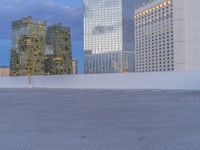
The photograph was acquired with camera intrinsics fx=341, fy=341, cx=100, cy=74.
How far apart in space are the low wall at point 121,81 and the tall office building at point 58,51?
1921 centimetres

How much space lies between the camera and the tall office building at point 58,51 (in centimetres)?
5962

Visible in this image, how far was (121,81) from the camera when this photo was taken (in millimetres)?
29688

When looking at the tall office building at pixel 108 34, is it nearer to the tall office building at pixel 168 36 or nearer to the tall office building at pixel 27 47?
the tall office building at pixel 27 47

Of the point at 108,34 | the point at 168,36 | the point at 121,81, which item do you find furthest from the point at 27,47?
the point at 121,81

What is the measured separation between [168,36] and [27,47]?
27384 mm

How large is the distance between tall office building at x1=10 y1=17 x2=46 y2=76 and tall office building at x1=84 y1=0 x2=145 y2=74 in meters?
10.4

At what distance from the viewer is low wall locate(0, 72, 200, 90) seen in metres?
25.4

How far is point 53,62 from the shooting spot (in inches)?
2335
